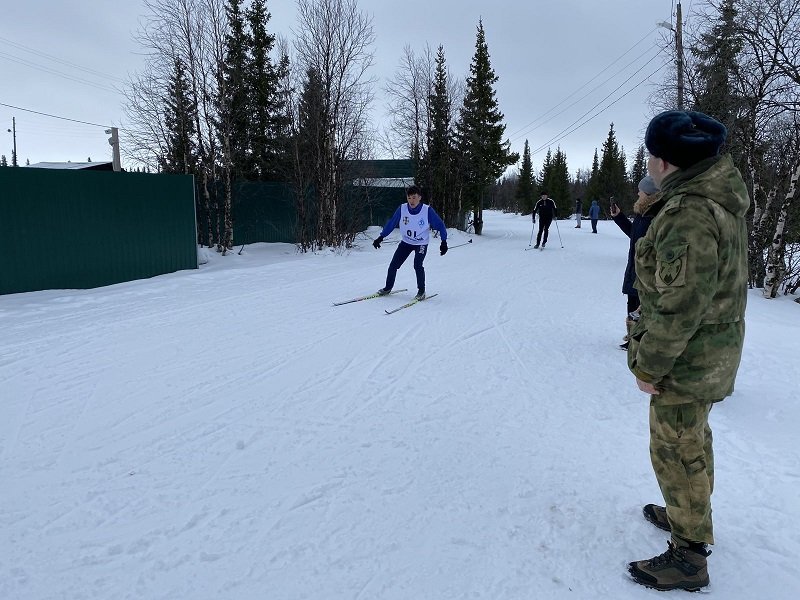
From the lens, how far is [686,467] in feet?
7.14

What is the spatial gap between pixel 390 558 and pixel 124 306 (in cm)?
720

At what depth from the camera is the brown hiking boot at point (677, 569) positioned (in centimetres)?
215

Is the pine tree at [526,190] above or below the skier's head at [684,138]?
above

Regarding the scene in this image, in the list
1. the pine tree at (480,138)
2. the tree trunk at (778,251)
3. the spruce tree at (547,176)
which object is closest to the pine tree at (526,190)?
the spruce tree at (547,176)

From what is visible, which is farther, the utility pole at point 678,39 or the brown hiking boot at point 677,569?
the utility pole at point 678,39

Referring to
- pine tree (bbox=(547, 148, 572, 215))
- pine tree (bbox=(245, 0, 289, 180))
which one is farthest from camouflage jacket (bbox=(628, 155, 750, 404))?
pine tree (bbox=(547, 148, 572, 215))

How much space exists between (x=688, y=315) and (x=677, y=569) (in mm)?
1150

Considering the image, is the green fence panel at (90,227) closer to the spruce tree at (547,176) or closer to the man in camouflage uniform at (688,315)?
the man in camouflage uniform at (688,315)

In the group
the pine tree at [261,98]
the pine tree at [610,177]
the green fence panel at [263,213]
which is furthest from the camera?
the pine tree at [610,177]

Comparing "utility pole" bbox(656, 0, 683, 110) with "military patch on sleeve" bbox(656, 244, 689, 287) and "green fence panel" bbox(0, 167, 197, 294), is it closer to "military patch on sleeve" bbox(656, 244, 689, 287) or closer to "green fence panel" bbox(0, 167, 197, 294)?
"green fence panel" bbox(0, 167, 197, 294)

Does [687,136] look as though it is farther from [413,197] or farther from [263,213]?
[263,213]

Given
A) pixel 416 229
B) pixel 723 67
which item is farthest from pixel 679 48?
pixel 416 229

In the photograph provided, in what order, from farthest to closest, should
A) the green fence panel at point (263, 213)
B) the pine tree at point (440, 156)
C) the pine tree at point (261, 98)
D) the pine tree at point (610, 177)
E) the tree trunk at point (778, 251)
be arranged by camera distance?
the pine tree at point (610, 177) < the pine tree at point (440, 156) < the pine tree at point (261, 98) < the green fence panel at point (263, 213) < the tree trunk at point (778, 251)

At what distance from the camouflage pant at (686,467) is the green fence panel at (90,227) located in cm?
1028
